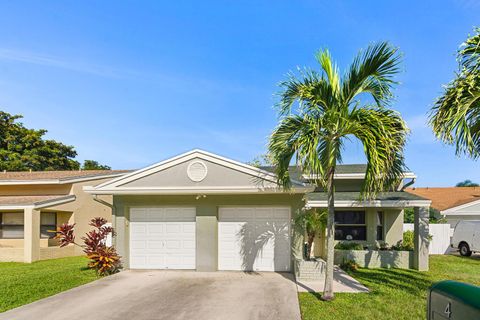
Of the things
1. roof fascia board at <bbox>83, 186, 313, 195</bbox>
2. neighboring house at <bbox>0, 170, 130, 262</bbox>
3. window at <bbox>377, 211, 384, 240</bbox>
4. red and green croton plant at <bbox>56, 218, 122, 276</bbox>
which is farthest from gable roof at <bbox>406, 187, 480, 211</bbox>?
neighboring house at <bbox>0, 170, 130, 262</bbox>

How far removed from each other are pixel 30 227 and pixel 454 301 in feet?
60.6

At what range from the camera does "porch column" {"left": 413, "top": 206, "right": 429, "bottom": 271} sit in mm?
13055

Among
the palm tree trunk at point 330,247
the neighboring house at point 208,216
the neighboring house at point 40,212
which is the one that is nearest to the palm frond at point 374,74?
the palm tree trunk at point 330,247

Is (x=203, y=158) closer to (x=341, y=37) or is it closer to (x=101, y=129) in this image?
(x=341, y=37)

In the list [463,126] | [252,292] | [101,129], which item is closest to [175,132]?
[101,129]

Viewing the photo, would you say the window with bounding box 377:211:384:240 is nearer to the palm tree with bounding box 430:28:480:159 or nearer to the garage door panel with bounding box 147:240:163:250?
the palm tree with bounding box 430:28:480:159

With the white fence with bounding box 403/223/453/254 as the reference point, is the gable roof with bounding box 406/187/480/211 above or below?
above

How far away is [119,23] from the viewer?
13422 millimetres

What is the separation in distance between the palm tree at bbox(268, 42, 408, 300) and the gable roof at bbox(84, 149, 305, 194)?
2.83 metres

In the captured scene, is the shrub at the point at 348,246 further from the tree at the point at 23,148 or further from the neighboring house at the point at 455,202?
the tree at the point at 23,148

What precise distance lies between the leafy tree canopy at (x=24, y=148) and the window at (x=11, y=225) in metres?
17.1

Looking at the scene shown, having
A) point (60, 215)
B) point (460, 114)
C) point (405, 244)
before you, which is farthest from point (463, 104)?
point (60, 215)

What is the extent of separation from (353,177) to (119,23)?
1195 centimetres

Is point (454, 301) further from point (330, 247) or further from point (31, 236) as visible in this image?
point (31, 236)
